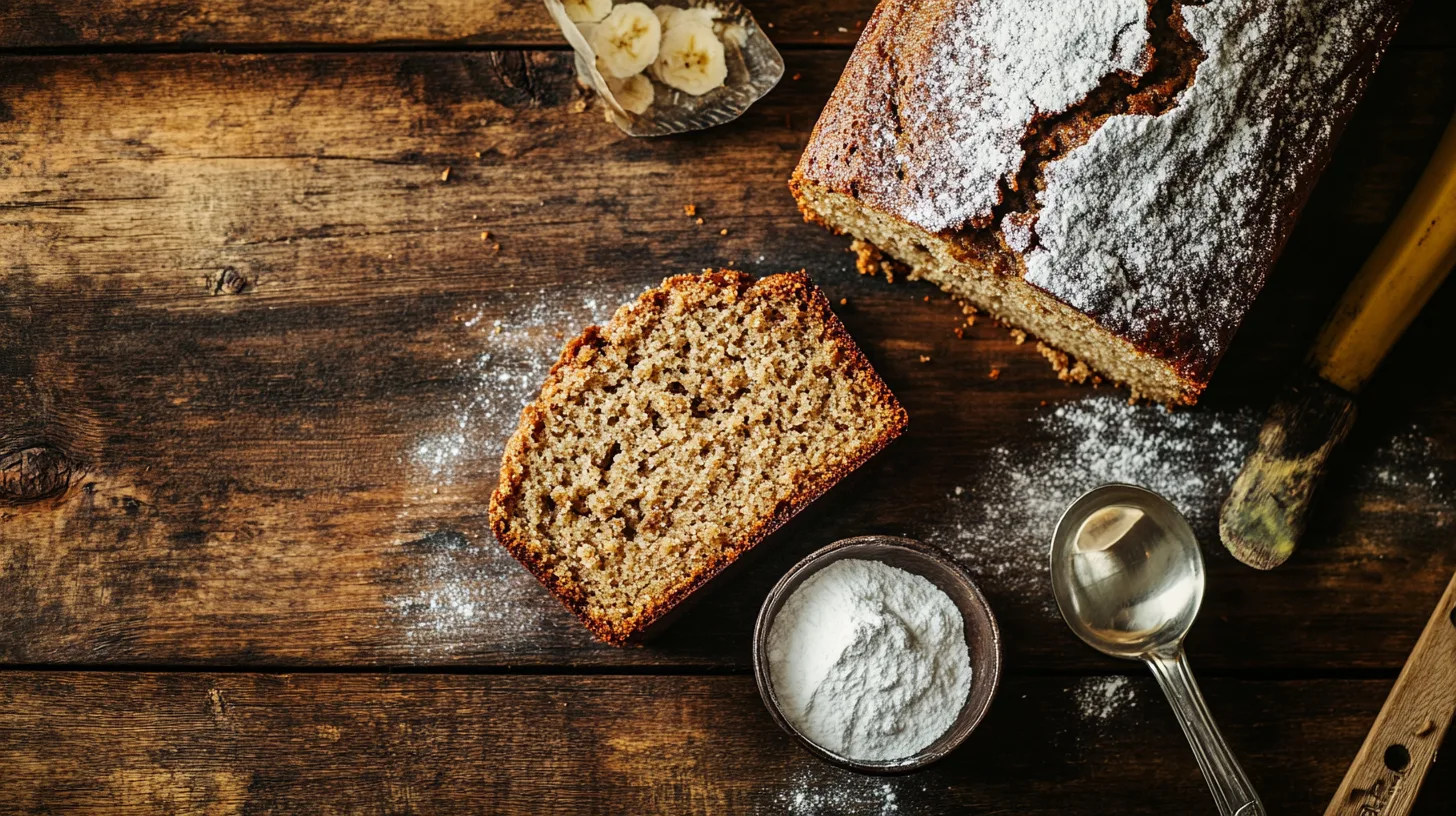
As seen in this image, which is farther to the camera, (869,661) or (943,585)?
(943,585)

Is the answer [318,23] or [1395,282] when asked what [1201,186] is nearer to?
[1395,282]

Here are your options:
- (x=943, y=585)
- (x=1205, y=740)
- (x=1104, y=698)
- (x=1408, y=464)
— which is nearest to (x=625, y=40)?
(x=943, y=585)

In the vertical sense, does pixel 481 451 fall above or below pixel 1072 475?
below

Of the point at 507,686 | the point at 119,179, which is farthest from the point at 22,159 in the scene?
the point at 507,686

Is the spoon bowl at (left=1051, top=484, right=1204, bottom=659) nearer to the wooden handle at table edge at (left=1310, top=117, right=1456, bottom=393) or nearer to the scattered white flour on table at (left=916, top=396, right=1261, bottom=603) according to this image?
the scattered white flour on table at (left=916, top=396, right=1261, bottom=603)

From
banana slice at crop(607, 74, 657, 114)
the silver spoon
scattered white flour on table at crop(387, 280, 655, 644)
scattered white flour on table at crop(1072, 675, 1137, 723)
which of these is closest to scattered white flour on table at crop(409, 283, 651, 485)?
scattered white flour on table at crop(387, 280, 655, 644)

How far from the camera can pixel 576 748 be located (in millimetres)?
2172

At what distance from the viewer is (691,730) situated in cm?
217

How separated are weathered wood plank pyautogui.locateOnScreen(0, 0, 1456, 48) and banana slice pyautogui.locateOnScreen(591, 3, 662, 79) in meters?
0.17

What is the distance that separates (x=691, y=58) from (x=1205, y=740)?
1.96 m

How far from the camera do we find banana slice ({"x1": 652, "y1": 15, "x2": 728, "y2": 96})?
86.7 inches

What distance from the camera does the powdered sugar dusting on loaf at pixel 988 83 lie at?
6.13 ft

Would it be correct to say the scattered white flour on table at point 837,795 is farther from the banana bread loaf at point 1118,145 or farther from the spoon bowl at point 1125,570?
the banana bread loaf at point 1118,145

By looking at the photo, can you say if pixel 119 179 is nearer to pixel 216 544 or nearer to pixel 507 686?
pixel 216 544
